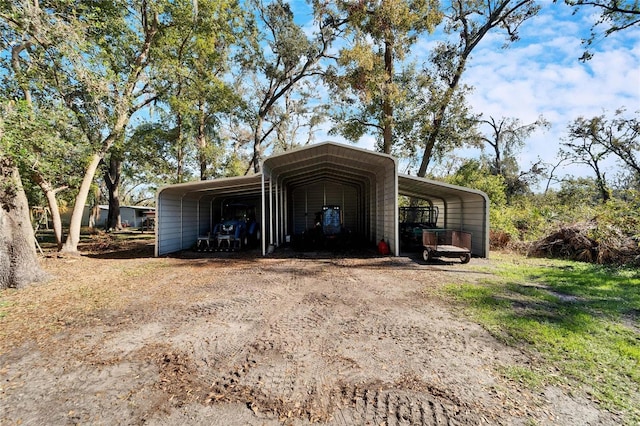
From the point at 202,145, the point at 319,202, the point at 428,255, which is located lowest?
Result: the point at 428,255

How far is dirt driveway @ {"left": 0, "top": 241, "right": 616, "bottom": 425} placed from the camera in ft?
8.05

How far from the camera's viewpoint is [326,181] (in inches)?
738

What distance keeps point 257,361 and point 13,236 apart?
627 centimetres

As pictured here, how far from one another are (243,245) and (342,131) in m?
9.25

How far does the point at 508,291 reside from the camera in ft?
19.8

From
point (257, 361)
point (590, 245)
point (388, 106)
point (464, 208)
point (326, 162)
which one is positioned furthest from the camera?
point (388, 106)

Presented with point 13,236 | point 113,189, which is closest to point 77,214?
point 13,236

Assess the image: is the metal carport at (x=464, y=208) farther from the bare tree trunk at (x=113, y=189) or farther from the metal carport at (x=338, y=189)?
the bare tree trunk at (x=113, y=189)

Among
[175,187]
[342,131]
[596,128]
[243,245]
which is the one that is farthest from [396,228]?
[596,128]

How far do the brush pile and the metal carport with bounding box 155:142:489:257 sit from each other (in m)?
2.48

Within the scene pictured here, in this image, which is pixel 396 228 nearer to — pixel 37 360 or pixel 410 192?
pixel 410 192

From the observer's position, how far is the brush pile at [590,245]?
898cm

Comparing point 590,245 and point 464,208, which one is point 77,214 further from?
point 590,245

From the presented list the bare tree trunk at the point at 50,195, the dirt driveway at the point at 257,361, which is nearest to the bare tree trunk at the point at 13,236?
the dirt driveway at the point at 257,361
